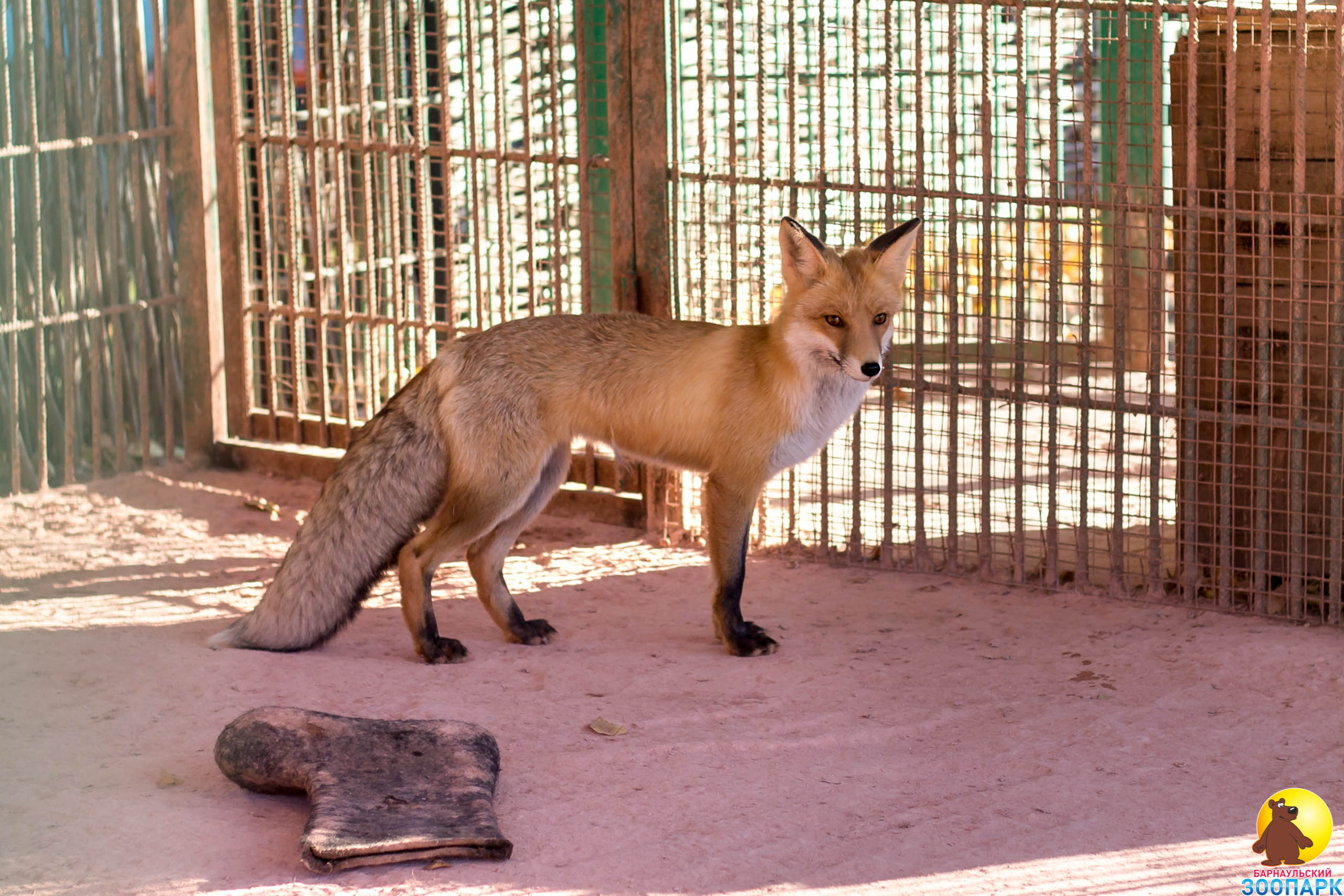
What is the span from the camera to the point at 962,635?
5539 millimetres

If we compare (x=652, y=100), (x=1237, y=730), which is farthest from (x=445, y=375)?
(x=1237, y=730)

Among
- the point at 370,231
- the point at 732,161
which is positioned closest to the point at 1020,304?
the point at 732,161

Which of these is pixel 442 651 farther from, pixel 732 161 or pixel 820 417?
pixel 732 161

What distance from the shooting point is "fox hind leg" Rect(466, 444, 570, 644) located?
540cm

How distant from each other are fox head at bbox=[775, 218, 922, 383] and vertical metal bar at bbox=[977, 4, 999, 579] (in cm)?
80

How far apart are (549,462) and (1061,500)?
9.70 feet

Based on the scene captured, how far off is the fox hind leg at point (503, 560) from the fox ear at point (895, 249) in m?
1.31

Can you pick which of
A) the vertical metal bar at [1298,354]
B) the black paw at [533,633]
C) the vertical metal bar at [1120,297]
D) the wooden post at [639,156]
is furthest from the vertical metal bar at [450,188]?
the vertical metal bar at [1298,354]

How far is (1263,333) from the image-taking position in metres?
5.32

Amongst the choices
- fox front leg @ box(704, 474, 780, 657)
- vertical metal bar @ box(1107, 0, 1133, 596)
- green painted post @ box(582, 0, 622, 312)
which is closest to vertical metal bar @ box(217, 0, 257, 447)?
green painted post @ box(582, 0, 622, 312)

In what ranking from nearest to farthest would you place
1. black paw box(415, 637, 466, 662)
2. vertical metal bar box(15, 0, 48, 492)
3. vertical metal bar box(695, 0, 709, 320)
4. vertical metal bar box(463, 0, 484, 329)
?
black paw box(415, 637, 466, 662) → vertical metal bar box(695, 0, 709, 320) → vertical metal bar box(463, 0, 484, 329) → vertical metal bar box(15, 0, 48, 492)

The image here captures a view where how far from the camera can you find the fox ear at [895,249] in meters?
4.93

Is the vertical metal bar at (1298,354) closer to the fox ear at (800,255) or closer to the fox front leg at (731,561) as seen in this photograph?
the fox ear at (800,255)

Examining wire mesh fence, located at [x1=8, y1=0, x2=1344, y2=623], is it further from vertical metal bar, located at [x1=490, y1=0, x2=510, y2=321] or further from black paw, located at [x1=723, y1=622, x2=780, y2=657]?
black paw, located at [x1=723, y1=622, x2=780, y2=657]
